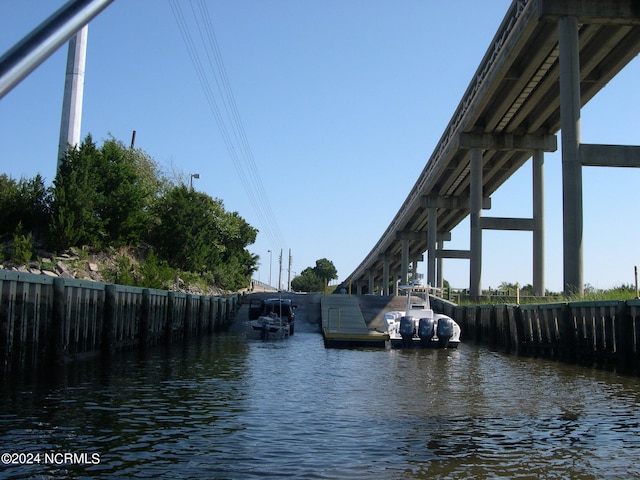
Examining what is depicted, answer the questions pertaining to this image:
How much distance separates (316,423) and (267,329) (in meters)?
26.3

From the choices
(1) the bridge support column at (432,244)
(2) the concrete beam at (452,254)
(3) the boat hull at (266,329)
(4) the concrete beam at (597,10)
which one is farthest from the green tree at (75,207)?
(2) the concrete beam at (452,254)

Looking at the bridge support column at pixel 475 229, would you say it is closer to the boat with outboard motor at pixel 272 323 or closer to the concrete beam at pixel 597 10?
the boat with outboard motor at pixel 272 323

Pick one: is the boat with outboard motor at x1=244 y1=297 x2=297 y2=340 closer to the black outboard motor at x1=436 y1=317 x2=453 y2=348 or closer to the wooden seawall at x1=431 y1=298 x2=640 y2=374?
the black outboard motor at x1=436 y1=317 x2=453 y2=348

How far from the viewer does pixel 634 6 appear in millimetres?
34188

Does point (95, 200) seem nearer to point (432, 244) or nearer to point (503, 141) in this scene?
point (503, 141)

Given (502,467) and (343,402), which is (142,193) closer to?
(343,402)

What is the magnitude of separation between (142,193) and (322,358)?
28116 mm

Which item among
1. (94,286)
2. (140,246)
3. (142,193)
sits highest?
(142,193)

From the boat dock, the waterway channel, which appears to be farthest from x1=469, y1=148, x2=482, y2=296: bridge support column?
the waterway channel

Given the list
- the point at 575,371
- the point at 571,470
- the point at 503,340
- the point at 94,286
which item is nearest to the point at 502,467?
the point at 571,470

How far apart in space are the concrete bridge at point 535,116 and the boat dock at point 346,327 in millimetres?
10092

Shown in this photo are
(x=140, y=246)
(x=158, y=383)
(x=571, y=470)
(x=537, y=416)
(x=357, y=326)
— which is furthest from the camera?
(x=140, y=246)

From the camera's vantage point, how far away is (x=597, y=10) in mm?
34500

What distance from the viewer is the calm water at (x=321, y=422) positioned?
9859mm
